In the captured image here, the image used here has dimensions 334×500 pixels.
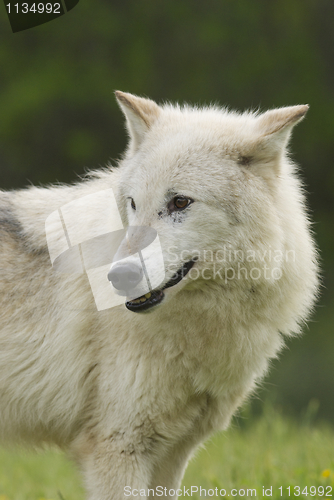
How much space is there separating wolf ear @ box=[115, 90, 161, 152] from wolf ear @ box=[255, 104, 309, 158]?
2.18 feet

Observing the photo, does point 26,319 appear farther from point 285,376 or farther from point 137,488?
point 285,376

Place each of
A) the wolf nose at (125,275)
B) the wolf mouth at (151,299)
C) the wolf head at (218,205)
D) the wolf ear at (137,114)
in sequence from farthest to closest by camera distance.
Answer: the wolf ear at (137,114)
the wolf head at (218,205)
the wolf mouth at (151,299)
the wolf nose at (125,275)

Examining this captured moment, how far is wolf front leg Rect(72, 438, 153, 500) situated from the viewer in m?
3.30

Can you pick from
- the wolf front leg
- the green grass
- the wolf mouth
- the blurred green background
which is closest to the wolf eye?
the wolf mouth

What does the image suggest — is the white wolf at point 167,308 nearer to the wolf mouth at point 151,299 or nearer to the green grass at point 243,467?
the wolf mouth at point 151,299

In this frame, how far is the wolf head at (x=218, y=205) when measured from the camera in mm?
3145

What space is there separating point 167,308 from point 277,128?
1.17 meters

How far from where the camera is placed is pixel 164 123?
3.54 meters

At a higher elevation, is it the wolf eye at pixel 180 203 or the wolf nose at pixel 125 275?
the wolf eye at pixel 180 203

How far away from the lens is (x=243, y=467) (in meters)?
4.79

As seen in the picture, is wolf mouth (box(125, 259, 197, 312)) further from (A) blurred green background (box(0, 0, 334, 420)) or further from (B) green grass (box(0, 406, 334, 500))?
(A) blurred green background (box(0, 0, 334, 420))

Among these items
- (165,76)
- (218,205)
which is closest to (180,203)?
(218,205)

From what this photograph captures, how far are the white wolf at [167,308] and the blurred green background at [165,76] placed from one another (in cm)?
872

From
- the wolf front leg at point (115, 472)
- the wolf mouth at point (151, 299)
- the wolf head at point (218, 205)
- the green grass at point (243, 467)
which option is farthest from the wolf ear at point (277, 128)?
the green grass at point (243, 467)
